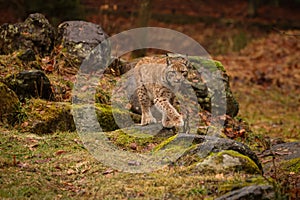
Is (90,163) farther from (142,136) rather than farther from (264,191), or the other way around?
(264,191)

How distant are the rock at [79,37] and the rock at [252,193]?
673cm

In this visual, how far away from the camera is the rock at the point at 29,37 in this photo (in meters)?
11.0

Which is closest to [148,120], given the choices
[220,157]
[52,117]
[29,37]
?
[52,117]

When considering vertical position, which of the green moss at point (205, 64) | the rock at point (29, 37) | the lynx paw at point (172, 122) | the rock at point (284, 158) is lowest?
the rock at point (284, 158)

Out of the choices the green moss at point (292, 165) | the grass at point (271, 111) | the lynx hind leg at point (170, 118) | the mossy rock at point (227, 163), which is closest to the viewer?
the mossy rock at point (227, 163)

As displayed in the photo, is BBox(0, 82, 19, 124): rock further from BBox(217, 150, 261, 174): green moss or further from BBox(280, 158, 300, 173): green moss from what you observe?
BBox(280, 158, 300, 173): green moss

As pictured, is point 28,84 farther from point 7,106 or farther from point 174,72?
point 174,72

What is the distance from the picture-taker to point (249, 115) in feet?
46.6

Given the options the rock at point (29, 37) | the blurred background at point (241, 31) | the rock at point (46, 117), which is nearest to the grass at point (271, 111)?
the blurred background at point (241, 31)

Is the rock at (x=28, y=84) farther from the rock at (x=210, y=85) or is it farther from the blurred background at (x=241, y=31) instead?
the blurred background at (x=241, y=31)

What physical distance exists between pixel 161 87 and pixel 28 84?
2.37m

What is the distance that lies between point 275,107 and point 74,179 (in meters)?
10.3

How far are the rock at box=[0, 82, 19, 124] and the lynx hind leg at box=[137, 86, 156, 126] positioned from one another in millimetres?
2109

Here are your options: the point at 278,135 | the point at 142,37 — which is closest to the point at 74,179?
the point at 278,135
